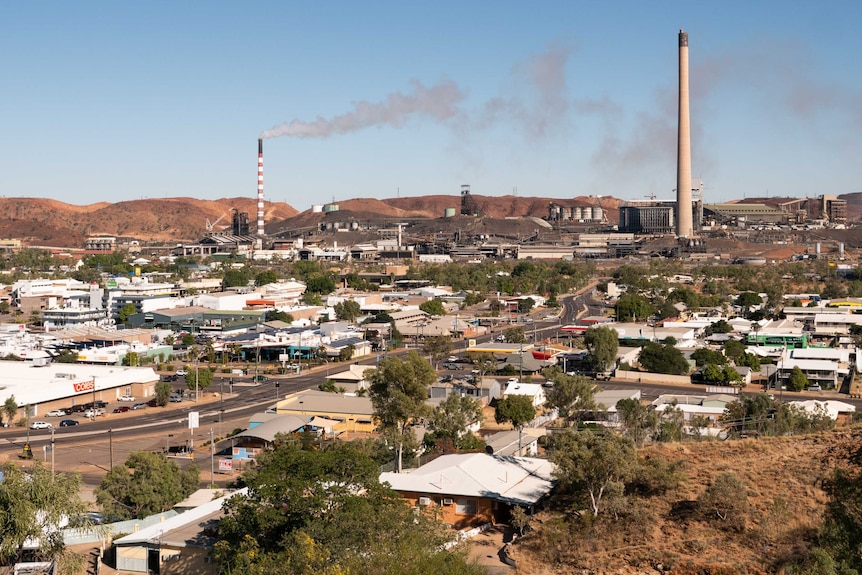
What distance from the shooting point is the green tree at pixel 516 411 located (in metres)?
20.2

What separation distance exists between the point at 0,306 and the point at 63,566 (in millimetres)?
39986

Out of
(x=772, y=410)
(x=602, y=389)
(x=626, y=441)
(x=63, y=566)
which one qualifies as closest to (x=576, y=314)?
(x=602, y=389)

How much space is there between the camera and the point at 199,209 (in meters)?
148

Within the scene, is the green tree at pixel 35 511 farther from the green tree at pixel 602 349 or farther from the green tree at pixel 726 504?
the green tree at pixel 602 349

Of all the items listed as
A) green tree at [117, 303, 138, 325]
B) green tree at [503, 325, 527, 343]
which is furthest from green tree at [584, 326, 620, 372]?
green tree at [117, 303, 138, 325]

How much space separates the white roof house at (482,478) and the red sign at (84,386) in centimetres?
1237

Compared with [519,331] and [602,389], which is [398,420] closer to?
[602,389]

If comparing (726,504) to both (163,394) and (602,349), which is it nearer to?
(163,394)

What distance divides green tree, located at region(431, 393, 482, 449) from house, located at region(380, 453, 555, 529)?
9.32 feet

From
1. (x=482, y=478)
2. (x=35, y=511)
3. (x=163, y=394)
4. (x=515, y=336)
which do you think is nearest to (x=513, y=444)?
(x=482, y=478)

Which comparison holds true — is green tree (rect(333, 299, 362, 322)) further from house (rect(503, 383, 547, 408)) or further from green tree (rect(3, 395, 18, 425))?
green tree (rect(3, 395, 18, 425))

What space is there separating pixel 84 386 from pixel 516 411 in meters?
10.5

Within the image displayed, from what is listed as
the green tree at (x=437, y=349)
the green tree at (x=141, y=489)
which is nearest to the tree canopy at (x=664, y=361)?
the green tree at (x=437, y=349)

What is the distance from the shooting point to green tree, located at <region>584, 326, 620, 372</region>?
27.5 m
